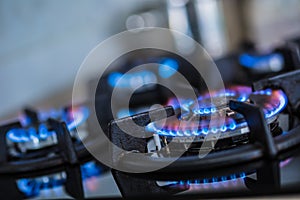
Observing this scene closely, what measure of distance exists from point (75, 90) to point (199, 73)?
1.61 feet

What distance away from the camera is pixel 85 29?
4.88 ft

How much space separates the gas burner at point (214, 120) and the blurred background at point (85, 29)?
1.65 ft

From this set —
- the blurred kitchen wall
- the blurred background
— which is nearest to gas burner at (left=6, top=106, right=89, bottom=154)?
the blurred background

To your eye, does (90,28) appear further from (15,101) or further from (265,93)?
(265,93)

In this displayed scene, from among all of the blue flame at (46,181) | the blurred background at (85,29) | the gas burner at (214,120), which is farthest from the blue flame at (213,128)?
the blurred background at (85,29)

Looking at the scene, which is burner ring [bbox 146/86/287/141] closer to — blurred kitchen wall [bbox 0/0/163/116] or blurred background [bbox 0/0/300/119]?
blurred background [bbox 0/0/300/119]

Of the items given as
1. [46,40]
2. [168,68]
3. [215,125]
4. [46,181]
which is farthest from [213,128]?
[46,40]

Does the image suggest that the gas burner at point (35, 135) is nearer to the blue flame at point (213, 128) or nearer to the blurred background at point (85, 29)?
the blue flame at point (213, 128)

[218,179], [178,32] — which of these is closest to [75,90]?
[178,32]

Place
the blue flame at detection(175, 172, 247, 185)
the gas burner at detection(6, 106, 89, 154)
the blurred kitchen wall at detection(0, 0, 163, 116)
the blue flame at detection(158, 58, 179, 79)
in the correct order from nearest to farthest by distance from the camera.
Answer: the blue flame at detection(175, 172, 247, 185) → the gas burner at detection(6, 106, 89, 154) → the blue flame at detection(158, 58, 179, 79) → the blurred kitchen wall at detection(0, 0, 163, 116)

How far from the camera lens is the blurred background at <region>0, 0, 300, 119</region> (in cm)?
133

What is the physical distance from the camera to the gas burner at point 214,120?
0.57 m

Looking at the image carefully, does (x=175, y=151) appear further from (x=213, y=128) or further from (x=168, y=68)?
(x=168, y=68)

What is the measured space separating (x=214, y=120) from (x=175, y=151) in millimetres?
71
